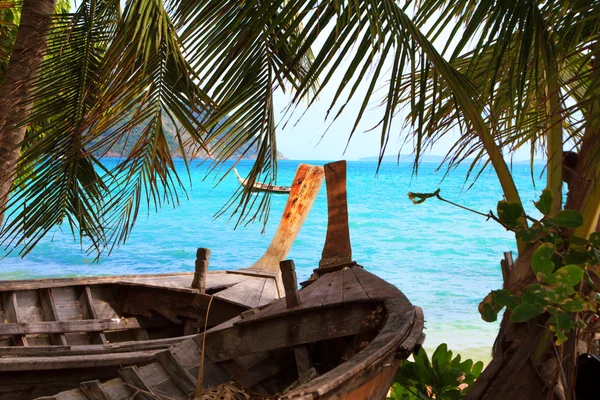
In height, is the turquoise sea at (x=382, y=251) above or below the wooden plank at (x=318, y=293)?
below

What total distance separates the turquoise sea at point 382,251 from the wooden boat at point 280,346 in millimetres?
6620

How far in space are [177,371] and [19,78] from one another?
2734 mm

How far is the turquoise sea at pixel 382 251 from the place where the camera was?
15086 mm

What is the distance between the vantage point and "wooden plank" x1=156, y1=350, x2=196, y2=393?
129 inches

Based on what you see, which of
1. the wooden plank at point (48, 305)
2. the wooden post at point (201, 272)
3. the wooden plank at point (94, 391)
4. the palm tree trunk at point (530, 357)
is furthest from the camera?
the wooden post at point (201, 272)

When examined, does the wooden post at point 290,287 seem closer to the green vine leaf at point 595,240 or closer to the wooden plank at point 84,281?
the green vine leaf at point 595,240

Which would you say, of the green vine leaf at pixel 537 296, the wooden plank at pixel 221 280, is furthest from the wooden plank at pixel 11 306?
the green vine leaf at pixel 537 296

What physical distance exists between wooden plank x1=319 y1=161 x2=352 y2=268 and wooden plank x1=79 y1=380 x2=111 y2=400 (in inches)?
79.6

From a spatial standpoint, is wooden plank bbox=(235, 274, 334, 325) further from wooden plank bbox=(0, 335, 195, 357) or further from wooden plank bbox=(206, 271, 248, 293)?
wooden plank bbox=(206, 271, 248, 293)

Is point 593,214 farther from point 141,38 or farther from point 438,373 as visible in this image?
point 141,38

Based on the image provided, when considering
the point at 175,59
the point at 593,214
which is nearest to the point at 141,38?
the point at 175,59

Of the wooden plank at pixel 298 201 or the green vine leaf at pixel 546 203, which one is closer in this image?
the green vine leaf at pixel 546 203

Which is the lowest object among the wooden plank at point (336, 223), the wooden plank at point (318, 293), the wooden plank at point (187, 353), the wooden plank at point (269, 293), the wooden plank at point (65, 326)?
the wooden plank at point (65, 326)

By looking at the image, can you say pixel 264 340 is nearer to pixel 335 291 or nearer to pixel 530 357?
pixel 335 291
